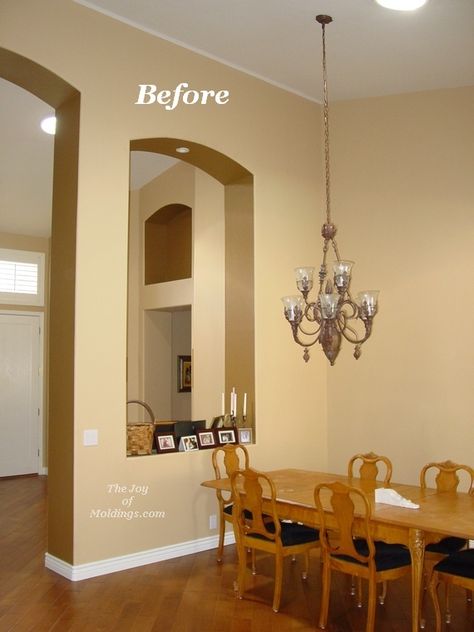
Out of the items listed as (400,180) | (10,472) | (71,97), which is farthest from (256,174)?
(10,472)

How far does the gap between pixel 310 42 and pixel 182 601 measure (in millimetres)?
4096

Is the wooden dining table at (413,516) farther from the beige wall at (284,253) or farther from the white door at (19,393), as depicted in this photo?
the white door at (19,393)

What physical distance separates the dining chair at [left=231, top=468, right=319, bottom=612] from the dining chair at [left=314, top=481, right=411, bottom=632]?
13.4 inches

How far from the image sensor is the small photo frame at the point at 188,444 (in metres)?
5.29

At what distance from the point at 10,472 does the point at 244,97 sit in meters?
6.01

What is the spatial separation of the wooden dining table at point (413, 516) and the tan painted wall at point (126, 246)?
0.88m

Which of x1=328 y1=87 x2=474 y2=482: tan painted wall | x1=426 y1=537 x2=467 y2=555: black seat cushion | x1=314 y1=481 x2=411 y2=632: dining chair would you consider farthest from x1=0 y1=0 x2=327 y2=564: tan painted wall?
x1=426 y1=537 x2=467 y2=555: black seat cushion

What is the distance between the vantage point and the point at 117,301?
15.9 feet

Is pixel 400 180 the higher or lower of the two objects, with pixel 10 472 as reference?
higher

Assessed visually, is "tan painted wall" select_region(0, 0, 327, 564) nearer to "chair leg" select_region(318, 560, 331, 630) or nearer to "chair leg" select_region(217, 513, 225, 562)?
"chair leg" select_region(217, 513, 225, 562)

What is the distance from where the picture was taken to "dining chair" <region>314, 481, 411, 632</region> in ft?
11.5

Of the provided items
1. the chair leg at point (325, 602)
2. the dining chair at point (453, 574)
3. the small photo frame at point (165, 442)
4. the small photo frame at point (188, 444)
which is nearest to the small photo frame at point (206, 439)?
the small photo frame at point (188, 444)

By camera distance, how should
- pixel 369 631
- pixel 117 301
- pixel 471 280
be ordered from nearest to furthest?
pixel 369 631 → pixel 117 301 → pixel 471 280

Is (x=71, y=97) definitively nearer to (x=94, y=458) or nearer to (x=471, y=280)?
(x=94, y=458)
